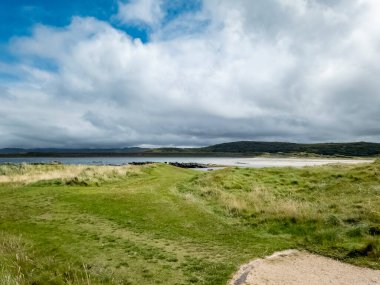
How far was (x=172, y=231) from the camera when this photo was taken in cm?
1692

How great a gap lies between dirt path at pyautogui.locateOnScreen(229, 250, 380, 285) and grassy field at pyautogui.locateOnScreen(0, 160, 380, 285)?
54 centimetres

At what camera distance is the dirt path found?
10.6 metres

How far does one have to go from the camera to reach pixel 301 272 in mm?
11383

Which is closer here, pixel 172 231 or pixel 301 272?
pixel 301 272

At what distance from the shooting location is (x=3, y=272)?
403 inches

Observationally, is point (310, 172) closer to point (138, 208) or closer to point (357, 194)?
point (357, 194)

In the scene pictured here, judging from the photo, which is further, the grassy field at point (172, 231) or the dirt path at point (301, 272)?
the grassy field at point (172, 231)

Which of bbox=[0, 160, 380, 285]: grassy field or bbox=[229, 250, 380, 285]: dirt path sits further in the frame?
bbox=[0, 160, 380, 285]: grassy field

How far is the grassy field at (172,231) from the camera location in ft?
38.1

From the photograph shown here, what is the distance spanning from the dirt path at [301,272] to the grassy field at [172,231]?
1.78 ft

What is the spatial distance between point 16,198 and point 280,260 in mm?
21126

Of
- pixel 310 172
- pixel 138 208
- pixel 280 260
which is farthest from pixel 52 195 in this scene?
pixel 310 172

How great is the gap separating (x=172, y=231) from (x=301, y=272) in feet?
23.5

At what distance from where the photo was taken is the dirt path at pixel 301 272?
10550 mm
